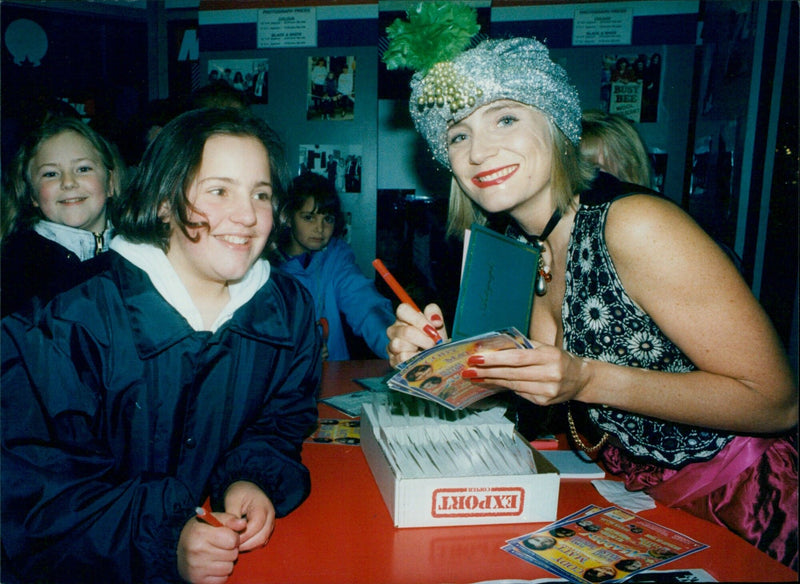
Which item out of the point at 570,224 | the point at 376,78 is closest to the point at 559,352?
the point at 570,224

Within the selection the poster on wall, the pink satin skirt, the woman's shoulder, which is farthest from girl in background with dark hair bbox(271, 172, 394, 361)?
the pink satin skirt

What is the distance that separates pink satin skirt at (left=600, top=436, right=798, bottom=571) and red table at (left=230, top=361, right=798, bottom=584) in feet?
0.13

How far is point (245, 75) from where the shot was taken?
134 inches

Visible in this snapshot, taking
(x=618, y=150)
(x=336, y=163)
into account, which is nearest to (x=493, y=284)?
(x=618, y=150)

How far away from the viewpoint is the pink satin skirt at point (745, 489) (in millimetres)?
1146

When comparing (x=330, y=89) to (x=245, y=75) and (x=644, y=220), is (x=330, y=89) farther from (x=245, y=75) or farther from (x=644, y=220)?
(x=644, y=220)

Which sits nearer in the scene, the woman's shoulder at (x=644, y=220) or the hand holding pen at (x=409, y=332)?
the woman's shoulder at (x=644, y=220)

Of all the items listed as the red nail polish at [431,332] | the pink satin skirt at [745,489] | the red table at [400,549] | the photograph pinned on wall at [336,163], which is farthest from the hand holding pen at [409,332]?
the photograph pinned on wall at [336,163]

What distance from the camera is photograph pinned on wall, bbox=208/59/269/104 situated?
3393mm

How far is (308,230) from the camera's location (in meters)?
3.08

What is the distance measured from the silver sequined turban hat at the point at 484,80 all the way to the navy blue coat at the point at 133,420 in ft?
2.25

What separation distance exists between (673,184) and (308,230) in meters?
2.09

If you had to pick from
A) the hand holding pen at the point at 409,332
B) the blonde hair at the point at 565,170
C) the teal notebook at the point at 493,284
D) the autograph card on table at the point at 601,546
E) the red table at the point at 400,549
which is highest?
the blonde hair at the point at 565,170

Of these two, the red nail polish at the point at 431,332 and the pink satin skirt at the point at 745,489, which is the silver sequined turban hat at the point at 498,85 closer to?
the red nail polish at the point at 431,332
